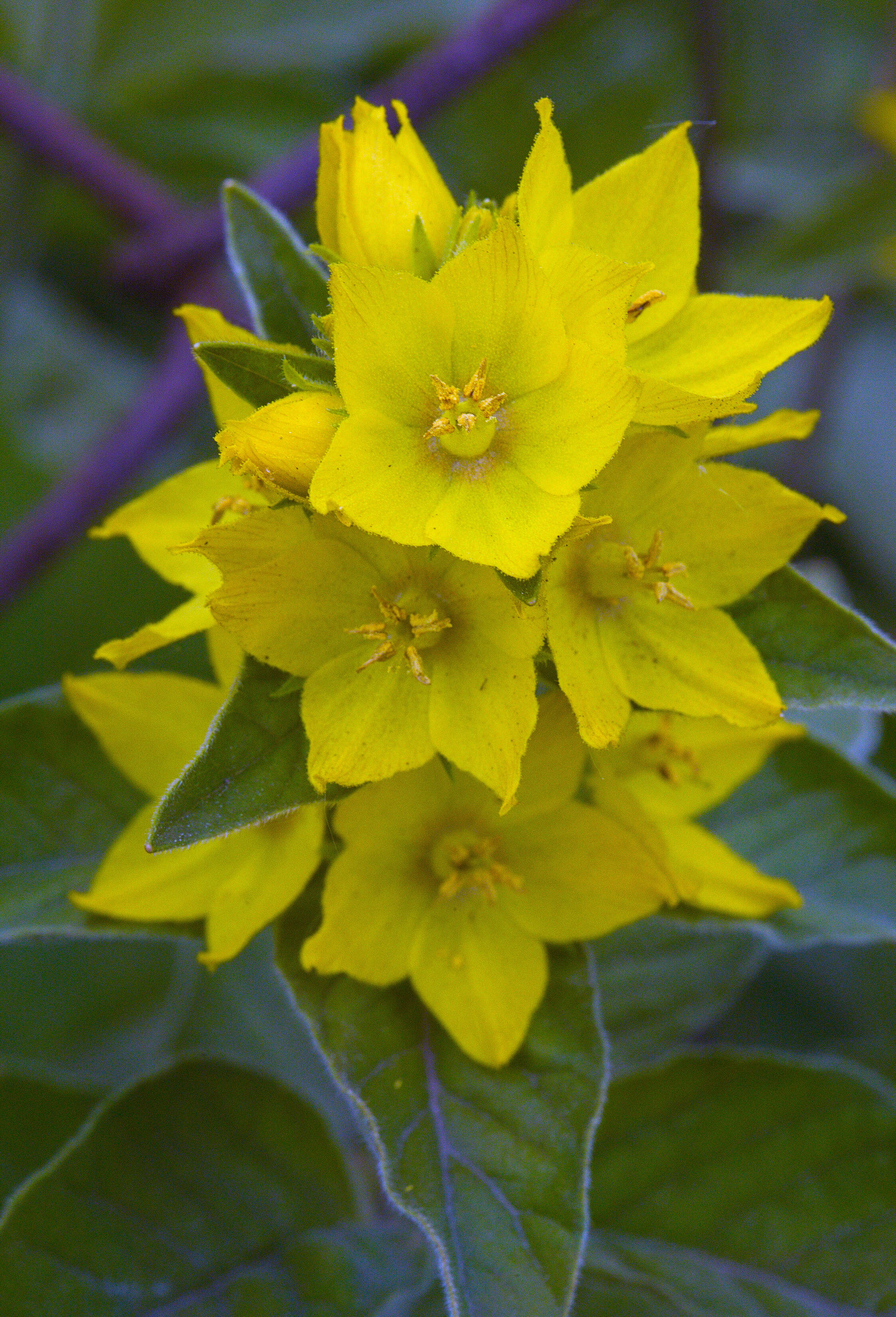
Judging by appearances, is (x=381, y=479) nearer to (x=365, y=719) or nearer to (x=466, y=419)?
(x=466, y=419)

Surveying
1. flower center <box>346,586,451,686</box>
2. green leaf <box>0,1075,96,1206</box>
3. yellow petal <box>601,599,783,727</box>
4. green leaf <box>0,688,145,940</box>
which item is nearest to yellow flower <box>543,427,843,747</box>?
yellow petal <box>601,599,783,727</box>

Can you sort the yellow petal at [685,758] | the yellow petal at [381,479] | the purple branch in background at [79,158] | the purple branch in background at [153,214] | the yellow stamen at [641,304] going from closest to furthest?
the yellow petal at [381,479]
the yellow stamen at [641,304]
the yellow petal at [685,758]
the purple branch in background at [153,214]
the purple branch in background at [79,158]

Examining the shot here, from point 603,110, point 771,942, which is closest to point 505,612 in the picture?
point 771,942

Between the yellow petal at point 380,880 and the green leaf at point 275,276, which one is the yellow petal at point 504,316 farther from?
the yellow petal at point 380,880

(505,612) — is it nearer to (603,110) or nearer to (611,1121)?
(611,1121)

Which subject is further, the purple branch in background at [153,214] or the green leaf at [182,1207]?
the purple branch in background at [153,214]

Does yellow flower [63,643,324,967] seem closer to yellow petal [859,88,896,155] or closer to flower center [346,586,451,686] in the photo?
flower center [346,586,451,686]

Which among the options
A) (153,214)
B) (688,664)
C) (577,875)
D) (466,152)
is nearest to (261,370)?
(688,664)

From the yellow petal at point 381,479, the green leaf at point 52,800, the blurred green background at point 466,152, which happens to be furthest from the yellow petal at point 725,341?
the blurred green background at point 466,152
